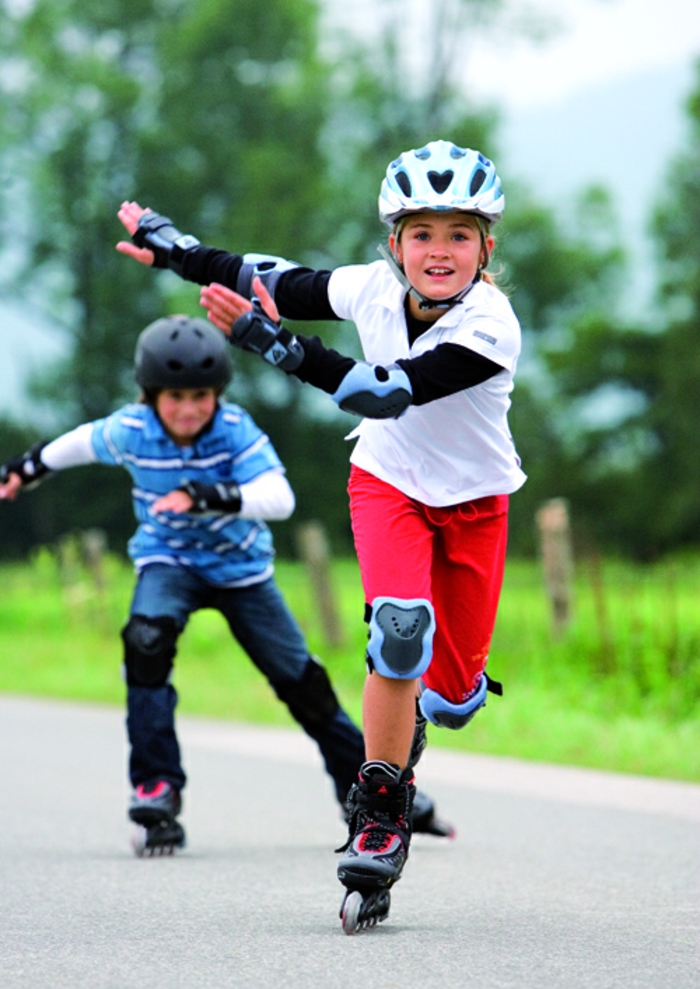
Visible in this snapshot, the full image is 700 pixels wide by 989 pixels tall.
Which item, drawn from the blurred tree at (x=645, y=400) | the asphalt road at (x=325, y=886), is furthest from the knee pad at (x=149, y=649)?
the blurred tree at (x=645, y=400)

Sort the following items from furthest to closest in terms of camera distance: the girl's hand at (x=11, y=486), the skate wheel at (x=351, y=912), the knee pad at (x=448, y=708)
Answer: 1. the girl's hand at (x=11, y=486)
2. the knee pad at (x=448, y=708)
3. the skate wheel at (x=351, y=912)

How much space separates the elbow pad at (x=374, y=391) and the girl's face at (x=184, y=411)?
6.39ft

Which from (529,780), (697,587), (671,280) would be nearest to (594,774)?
(529,780)

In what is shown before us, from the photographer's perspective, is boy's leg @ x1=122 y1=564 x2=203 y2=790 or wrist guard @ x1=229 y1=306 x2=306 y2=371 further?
boy's leg @ x1=122 y1=564 x2=203 y2=790

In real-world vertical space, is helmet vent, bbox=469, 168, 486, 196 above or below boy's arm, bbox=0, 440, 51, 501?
above

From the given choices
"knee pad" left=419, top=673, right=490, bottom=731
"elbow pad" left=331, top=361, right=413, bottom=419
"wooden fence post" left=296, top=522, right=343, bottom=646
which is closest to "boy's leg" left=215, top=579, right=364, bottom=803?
"knee pad" left=419, top=673, right=490, bottom=731

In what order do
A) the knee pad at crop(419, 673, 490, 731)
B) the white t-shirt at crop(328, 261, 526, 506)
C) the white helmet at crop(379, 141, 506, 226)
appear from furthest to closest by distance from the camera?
the knee pad at crop(419, 673, 490, 731) < the white t-shirt at crop(328, 261, 526, 506) < the white helmet at crop(379, 141, 506, 226)

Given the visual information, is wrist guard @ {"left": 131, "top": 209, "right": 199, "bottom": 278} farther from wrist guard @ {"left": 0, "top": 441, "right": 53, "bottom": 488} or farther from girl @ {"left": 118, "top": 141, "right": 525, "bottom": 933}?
wrist guard @ {"left": 0, "top": 441, "right": 53, "bottom": 488}

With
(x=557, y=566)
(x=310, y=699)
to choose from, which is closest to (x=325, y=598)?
(x=557, y=566)

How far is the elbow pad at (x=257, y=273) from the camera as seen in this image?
15.8 ft

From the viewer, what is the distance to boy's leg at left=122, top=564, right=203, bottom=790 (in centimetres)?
604

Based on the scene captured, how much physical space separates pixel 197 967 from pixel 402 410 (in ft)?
4.69

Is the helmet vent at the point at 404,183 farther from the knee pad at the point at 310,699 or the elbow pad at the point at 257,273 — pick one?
the knee pad at the point at 310,699

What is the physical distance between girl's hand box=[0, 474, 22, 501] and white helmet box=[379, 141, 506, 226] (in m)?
2.35
